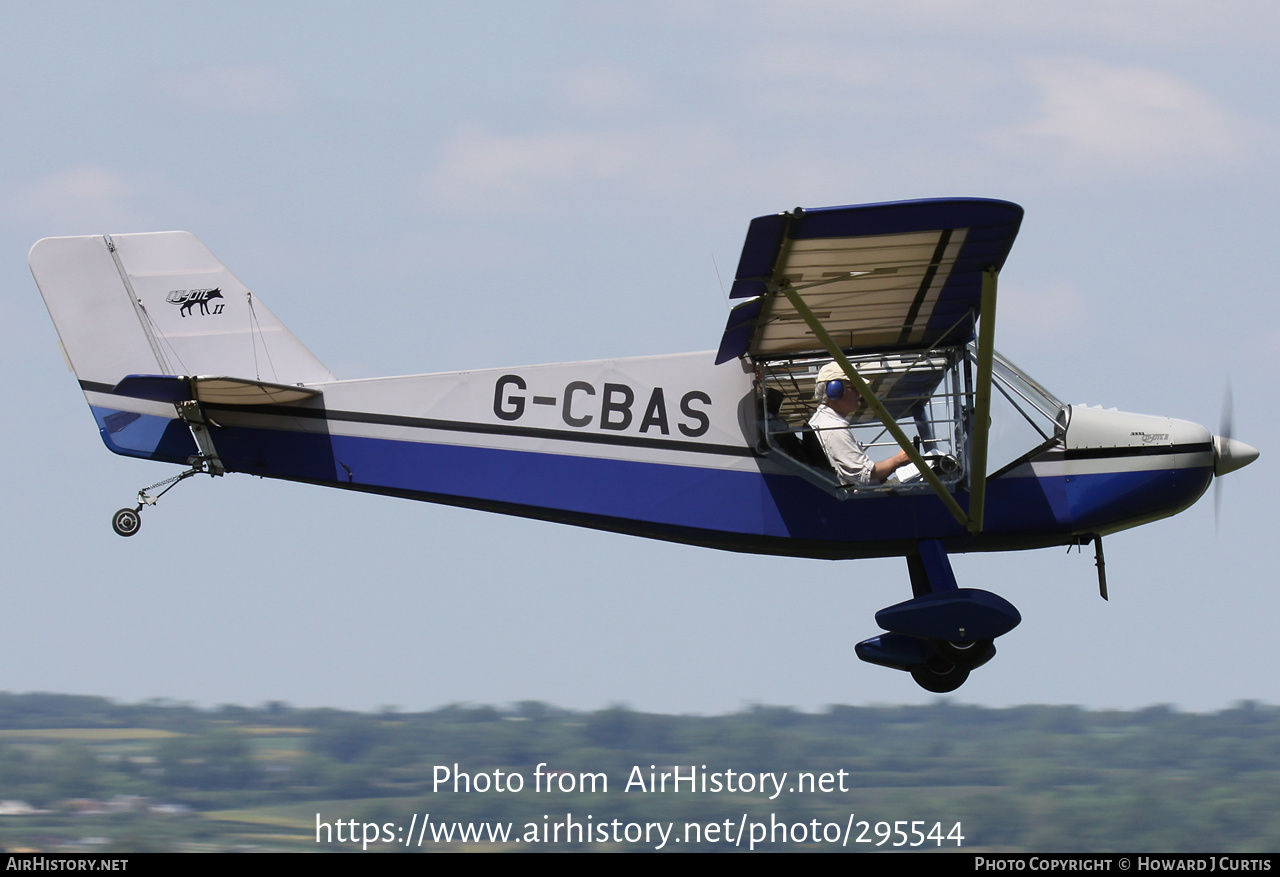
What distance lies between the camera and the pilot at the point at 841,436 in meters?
9.73

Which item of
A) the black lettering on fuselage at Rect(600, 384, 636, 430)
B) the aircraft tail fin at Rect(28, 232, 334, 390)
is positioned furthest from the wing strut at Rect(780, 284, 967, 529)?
the aircraft tail fin at Rect(28, 232, 334, 390)

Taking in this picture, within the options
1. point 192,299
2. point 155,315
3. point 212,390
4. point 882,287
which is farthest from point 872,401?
point 155,315

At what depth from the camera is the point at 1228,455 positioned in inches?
403

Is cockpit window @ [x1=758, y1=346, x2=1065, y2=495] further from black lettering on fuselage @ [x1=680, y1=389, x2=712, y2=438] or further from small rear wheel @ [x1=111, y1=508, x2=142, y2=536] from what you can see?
small rear wheel @ [x1=111, y1=508, x2=142, y2=536]

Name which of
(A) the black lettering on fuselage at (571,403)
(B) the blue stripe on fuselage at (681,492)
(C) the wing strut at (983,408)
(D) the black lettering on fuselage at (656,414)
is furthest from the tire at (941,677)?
(A) the black lettering on fuselage at (571,403)

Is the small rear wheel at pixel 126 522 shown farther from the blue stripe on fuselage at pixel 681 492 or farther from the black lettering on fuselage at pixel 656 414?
the black lettering on fuselage at pixel 656 414

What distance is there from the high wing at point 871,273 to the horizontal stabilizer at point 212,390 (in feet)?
10.2

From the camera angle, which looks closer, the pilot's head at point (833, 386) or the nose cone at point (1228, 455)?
the pilot's head at point (833, 386)

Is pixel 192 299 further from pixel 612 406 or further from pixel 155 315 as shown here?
pixel 612 406

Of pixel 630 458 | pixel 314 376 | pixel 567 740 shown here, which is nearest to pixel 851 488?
pixel 630 458

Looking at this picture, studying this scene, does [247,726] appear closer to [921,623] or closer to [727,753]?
[727,753]
